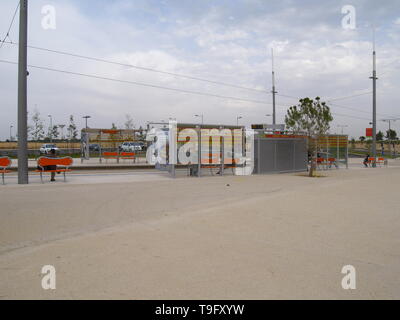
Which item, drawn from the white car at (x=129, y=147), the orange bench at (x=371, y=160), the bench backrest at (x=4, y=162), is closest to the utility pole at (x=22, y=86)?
the bench backrest at (x=4, y=162)

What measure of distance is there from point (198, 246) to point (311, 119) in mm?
15881

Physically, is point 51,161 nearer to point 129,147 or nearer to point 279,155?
point 279,155

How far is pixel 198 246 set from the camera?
5.76 meters

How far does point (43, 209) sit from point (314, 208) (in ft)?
21.4

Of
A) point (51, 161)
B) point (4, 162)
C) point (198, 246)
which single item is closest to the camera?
point (198, 246)

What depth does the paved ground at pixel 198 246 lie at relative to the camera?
4.14 m

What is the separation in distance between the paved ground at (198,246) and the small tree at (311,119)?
9565 millimetres

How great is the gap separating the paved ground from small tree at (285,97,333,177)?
9.56 m

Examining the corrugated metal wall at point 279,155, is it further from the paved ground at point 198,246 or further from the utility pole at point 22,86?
the utility pole at point 22,86

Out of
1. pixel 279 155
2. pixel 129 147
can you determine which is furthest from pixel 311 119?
pixel 129 147

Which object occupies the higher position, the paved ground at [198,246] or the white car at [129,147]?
the white car at [129,147]

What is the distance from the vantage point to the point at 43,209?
347 inches

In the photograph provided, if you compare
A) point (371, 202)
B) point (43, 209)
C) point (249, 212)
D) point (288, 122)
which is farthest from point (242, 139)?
point (43, 209)
